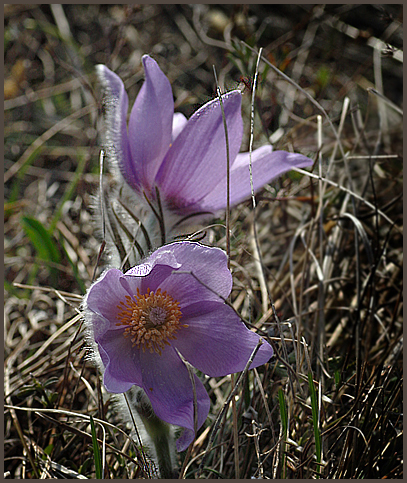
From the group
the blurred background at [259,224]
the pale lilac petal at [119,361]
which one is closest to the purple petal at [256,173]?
the blurred background at [259,224]

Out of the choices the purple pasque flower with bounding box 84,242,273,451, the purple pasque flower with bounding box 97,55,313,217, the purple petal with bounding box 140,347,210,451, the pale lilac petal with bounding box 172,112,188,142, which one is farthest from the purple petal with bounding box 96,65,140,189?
the purple petal with bounding box 140,347,210,451

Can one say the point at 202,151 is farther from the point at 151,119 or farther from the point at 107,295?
the point at 107,295

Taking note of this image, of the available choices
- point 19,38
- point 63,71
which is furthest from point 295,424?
point 19,38

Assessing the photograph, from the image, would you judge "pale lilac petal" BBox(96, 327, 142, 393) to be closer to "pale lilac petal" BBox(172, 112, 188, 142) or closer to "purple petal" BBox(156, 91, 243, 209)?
"purple petal" BBox(156, 91, 243, 209)

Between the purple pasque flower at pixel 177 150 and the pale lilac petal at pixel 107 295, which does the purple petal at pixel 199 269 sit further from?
the purple pasque flower at pixel 177 150

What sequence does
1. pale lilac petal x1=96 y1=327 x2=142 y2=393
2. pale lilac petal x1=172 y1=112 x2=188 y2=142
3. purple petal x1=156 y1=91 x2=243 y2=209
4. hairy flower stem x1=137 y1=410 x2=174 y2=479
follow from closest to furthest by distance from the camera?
1. pale lilac petal x1=96 y1=327 x2=142 y2=393
2. hairy flower stem x1=137 y1=410 x2=174 y2=479
3. purple petal x1=156 y1=91 x2=243 y2=209
4. pale lilac petal x1=172 y1=112 x2=188 y2=142

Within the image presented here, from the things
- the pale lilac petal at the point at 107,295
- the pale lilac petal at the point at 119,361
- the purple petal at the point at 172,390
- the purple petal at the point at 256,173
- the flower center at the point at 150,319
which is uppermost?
the purple petal at the point at 256,173

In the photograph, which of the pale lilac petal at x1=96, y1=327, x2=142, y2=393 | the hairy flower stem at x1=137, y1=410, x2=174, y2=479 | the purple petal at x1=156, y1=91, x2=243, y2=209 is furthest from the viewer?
the purple petal at x1=156, y1=91, x2=243, y2=209
